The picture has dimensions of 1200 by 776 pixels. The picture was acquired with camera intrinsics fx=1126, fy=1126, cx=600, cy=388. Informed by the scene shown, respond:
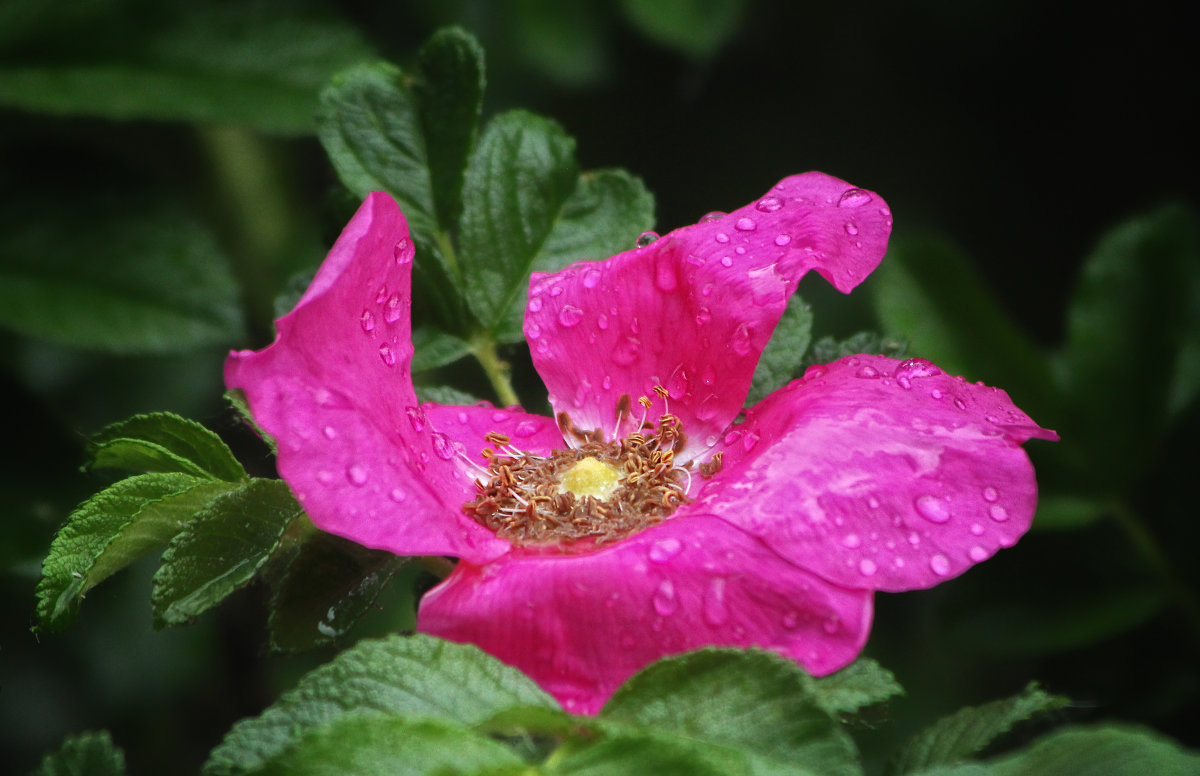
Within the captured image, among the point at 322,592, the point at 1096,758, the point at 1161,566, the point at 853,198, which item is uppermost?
the point at 853,198

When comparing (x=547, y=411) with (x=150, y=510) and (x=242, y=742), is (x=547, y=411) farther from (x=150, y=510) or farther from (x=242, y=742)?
(x=242, y=742)

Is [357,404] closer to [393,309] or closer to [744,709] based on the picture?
[393,309]

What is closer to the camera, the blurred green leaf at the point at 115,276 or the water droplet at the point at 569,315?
the water droplet at the point at 569,315

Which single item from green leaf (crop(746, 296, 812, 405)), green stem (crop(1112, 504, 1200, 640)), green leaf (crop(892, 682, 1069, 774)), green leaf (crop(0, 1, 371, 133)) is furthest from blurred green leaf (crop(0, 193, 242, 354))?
green stem (crop(1112, 504, 1200, 640))

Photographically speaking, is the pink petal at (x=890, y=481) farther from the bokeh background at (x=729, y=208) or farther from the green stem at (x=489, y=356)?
the bokeh background at (x=729, y=208)

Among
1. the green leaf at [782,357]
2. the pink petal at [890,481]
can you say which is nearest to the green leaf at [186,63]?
the green leaf at [782,357]

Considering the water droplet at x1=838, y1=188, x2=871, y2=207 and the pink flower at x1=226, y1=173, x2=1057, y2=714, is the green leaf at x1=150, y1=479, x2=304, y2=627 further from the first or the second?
the water droplet at x1=838, y1=188, x2=871, y2=207

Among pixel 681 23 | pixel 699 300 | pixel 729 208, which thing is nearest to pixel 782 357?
pixel 699 300
